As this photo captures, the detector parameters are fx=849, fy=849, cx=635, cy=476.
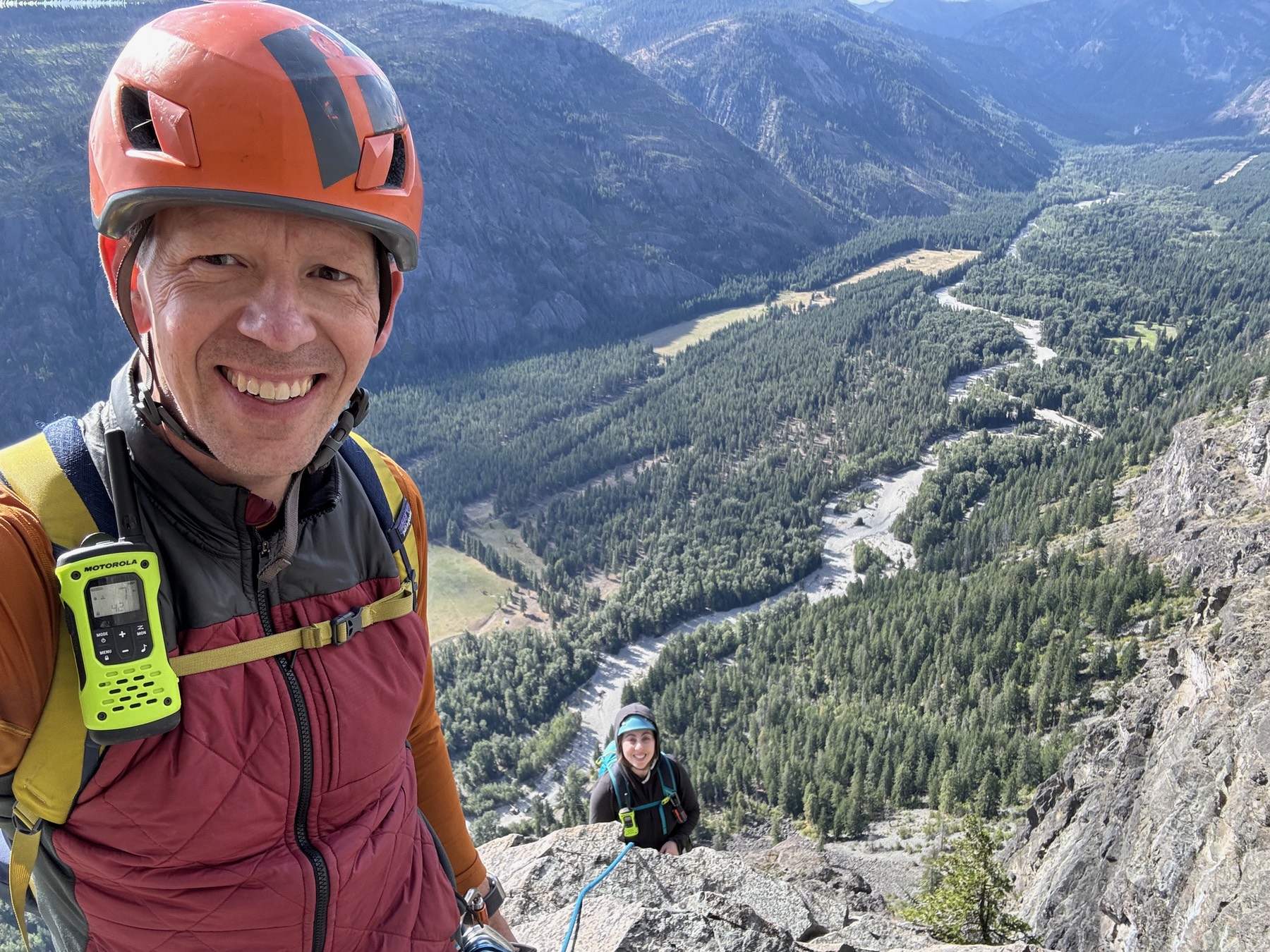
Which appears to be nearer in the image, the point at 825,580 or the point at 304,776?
the point at 304,776

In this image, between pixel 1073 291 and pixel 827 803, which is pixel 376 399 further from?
pixel 1073 291


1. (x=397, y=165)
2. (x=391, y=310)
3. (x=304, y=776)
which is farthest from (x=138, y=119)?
(x=304, y=776)

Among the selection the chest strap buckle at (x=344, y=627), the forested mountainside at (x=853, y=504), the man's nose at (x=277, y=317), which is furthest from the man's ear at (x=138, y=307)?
the forested mountainside at (x=853, y=504)

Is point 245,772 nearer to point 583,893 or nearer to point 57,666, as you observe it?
point 57,666

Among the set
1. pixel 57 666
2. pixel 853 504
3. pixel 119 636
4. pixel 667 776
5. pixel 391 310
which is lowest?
pixel 853 504

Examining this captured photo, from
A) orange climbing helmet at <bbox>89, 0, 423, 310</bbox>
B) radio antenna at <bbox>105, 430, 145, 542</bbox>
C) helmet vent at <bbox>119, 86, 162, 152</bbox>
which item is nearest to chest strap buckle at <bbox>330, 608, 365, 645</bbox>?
radio antenna at <bbox>105, 430, 145, 542</bbox>

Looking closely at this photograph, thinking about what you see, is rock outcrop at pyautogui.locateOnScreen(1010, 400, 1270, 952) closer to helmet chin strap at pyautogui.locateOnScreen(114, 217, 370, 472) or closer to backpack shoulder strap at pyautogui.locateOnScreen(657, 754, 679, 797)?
backpack shoulder strap at pyautogui.locateOnScreen(657, 754, 679, 797)
